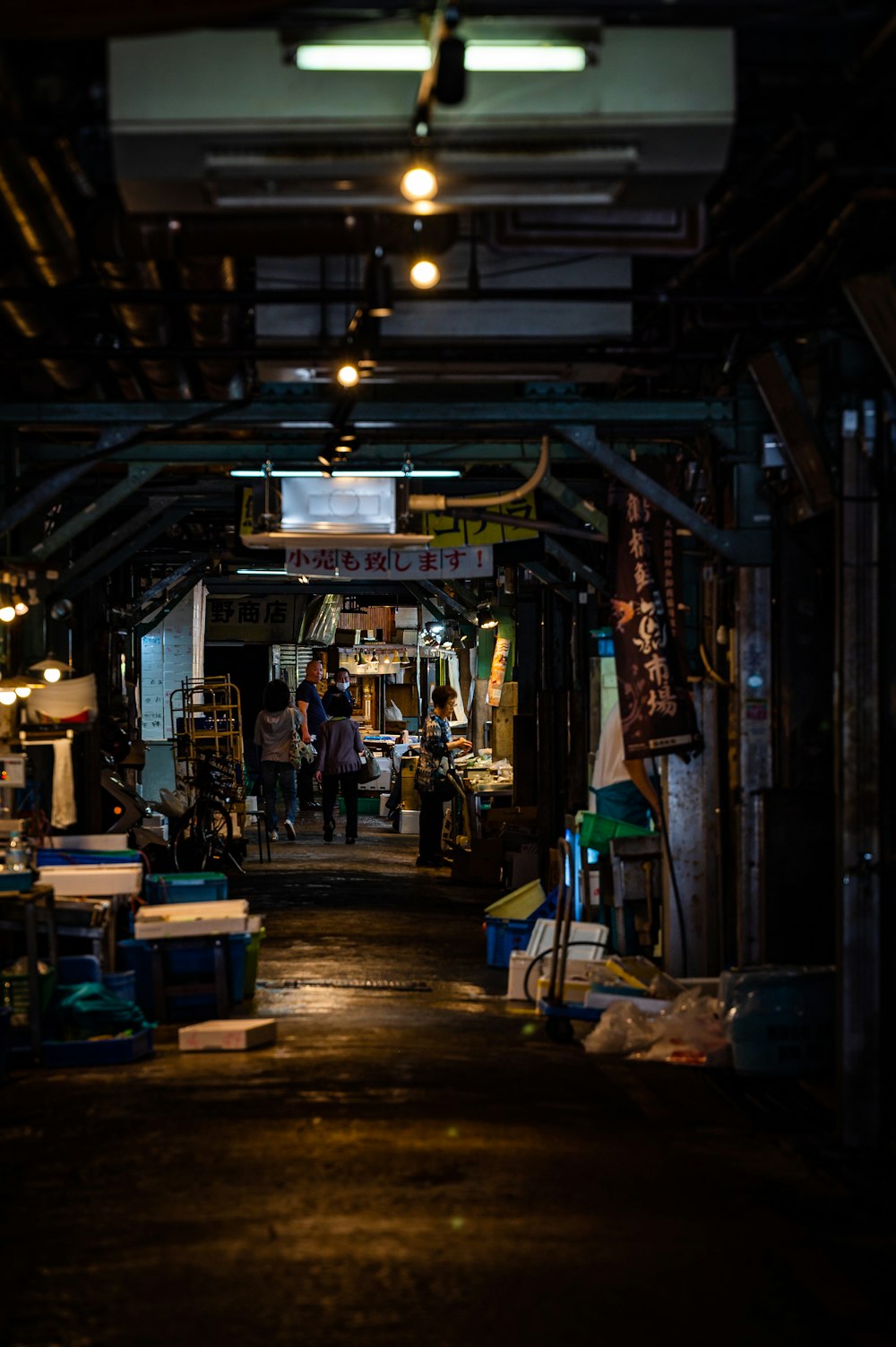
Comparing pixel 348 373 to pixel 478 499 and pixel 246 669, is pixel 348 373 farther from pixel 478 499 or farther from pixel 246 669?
pixel 246 669

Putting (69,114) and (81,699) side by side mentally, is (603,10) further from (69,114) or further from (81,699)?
(81,699)

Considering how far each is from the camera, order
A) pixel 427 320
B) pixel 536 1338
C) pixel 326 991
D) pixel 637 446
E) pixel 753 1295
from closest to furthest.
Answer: pixel 536 1338 → pixel 753 1295 → pixel 427 320 → pixel 326 991 → pixel 637 446

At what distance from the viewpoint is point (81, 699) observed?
13344mm

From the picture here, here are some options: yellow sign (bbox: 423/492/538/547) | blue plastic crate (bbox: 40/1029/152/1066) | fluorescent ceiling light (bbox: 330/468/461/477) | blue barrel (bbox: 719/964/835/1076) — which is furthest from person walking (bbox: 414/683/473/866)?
blue barrel (bbox: 719/964/835/1076)

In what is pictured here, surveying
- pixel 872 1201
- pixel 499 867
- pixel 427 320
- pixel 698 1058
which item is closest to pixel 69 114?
pixel 427 320

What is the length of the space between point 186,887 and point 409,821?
571 inches

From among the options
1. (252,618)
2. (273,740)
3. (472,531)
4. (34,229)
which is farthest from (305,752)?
(34,229)

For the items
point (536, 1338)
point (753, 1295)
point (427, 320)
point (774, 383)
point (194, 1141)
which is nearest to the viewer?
point (536, 1338)

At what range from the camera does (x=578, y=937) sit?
1167 cm

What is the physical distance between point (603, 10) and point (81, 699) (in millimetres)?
9174

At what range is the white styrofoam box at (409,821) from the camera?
26.7 meters

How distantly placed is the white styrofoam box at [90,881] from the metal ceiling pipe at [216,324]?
11.4 ft

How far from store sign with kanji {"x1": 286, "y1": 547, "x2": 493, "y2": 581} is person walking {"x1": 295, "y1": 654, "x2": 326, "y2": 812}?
1032cm

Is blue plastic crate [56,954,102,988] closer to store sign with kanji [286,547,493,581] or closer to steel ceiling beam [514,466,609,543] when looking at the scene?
steel ceiling beam [514,466,609,543]
